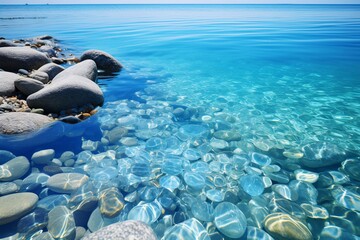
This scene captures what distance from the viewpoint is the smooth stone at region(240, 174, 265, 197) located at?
2.82 metres

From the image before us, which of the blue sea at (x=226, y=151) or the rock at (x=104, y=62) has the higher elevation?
the rock at (x=104, y=62)

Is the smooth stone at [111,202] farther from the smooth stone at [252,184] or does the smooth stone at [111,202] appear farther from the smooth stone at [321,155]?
the smooth stone at [321,155]

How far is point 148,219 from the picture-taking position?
244cm

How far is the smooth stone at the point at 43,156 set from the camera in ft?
10.4

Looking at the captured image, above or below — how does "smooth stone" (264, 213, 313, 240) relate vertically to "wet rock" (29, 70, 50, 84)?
below

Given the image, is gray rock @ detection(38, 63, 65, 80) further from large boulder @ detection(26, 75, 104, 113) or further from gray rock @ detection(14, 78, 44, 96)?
large boulder @ detection(26, 75, 104, 113)

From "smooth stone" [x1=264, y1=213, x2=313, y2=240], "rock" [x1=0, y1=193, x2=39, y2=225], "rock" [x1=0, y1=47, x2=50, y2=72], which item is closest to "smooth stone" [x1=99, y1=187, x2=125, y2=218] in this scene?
"rock" [x1=0, y1=193, x2=39, y2=225]

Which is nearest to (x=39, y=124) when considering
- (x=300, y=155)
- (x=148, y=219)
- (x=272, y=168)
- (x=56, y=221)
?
(x=56, y=221)

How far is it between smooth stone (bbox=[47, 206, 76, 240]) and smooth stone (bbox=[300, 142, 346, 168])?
3515mm

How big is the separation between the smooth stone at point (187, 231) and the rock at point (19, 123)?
10.8ft

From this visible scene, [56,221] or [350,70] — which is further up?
[350,70]

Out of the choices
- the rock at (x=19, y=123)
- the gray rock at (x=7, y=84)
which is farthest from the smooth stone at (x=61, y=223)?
the gray rock at (x=7, y=84)

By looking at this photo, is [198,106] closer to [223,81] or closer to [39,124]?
[223,81]

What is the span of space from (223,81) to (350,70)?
5.59m
